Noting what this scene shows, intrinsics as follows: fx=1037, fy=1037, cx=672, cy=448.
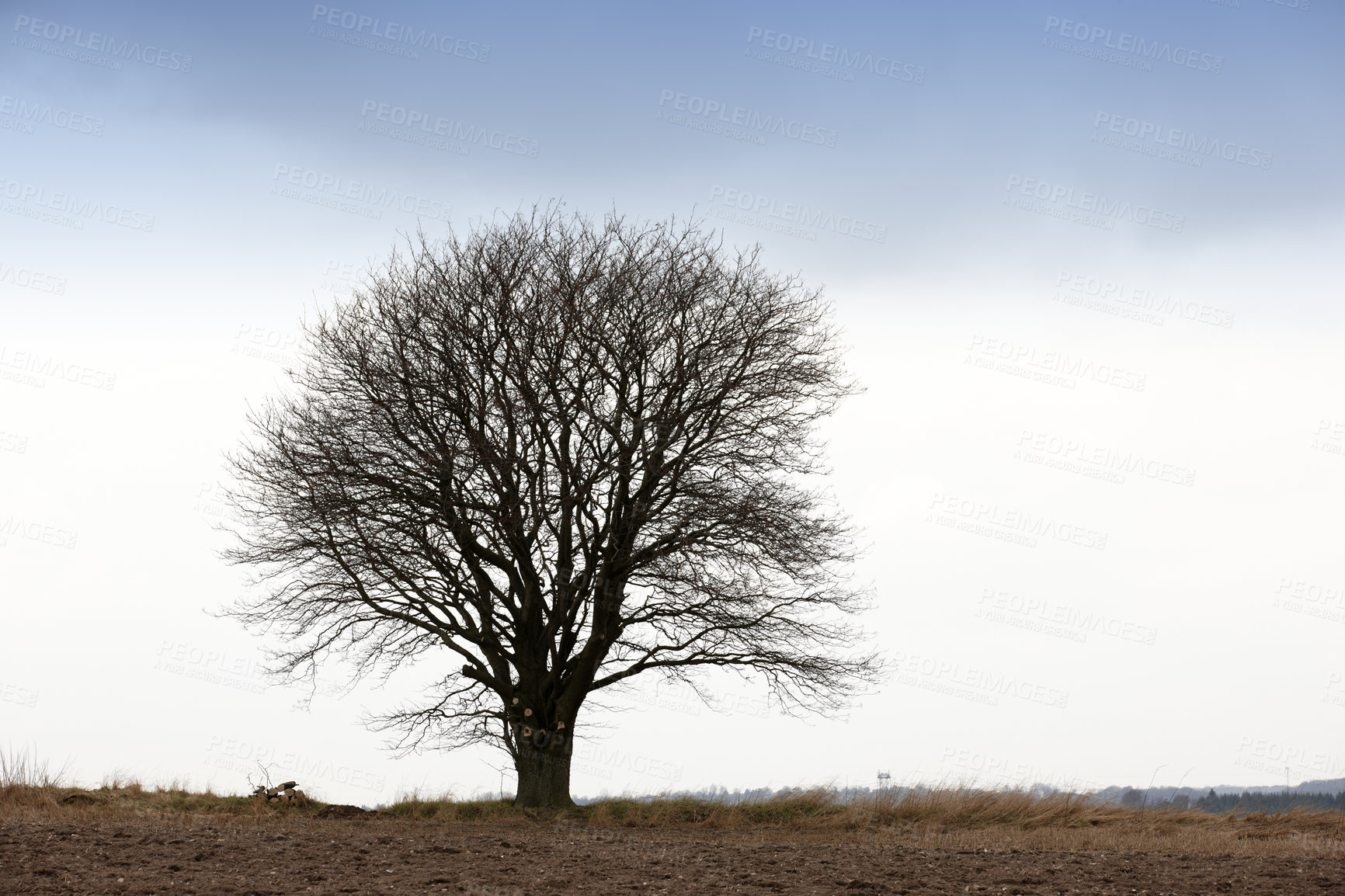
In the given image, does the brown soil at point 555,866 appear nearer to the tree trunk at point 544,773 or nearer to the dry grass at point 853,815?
the dry grass at point 853,815

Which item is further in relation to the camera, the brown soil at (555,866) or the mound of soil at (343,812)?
the mound of soil at (343,812)

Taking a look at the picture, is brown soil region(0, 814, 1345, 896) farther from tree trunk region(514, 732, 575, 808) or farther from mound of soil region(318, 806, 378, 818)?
tree trunk region(514, 732, 575, 808)

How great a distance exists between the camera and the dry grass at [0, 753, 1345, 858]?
14.2 metres

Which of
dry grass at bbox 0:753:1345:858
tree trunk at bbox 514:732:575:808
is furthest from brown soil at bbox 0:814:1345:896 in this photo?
tree trunk at bbox 514:732:575:808

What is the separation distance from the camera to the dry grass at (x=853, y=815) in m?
14.2

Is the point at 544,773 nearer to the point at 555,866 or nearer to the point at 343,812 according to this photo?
the point at 343,812

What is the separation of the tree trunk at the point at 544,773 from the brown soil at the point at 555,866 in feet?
11.5

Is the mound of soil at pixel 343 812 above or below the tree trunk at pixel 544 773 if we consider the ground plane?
below

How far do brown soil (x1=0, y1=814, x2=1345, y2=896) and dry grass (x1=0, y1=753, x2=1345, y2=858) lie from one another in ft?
4.99

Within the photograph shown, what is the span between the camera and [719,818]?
16516 millimetres

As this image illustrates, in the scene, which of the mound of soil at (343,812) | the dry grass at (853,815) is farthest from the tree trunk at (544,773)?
the mound of soil at (343,812)

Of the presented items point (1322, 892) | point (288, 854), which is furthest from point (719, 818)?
point (1322, 892)

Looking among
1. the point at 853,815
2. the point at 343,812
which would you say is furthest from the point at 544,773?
the point at 853,815

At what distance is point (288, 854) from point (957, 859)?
23.4 feet
